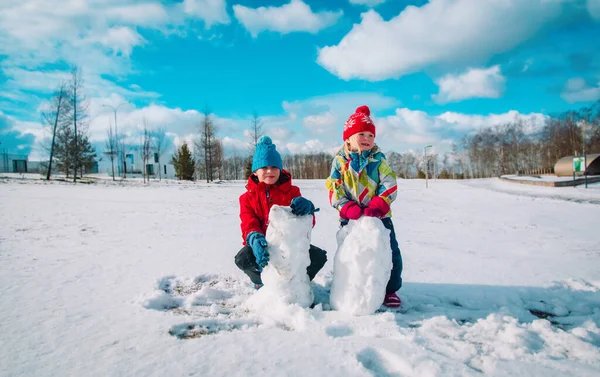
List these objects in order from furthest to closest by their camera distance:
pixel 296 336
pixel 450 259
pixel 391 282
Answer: pixel 450 259 < pixel 391 282 < pixel 296 336

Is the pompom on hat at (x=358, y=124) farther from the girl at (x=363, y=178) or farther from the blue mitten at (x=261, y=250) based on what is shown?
the blue mitten at (x=261, y=250)

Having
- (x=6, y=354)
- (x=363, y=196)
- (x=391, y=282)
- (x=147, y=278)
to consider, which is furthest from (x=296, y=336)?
(x=147, y=278)

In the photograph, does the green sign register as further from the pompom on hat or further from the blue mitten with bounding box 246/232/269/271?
the blue mitten with bounding box 246/232/269/271

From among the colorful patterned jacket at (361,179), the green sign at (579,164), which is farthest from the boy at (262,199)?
the green sign at (579,164)

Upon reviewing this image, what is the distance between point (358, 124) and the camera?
2.65 meters

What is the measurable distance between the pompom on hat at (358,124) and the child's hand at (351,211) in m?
0.64

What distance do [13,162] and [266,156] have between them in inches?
2622

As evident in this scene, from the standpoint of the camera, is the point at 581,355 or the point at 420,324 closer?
the point at 581,355

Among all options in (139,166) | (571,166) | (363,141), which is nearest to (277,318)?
(363,141)

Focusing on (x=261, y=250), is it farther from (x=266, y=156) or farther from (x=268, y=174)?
(x=266, y=156)

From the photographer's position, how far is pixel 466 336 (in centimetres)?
193

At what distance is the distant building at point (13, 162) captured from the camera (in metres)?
47.2

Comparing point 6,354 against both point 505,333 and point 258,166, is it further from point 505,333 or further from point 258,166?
point 505,333

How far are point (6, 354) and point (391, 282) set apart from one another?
253 cm
